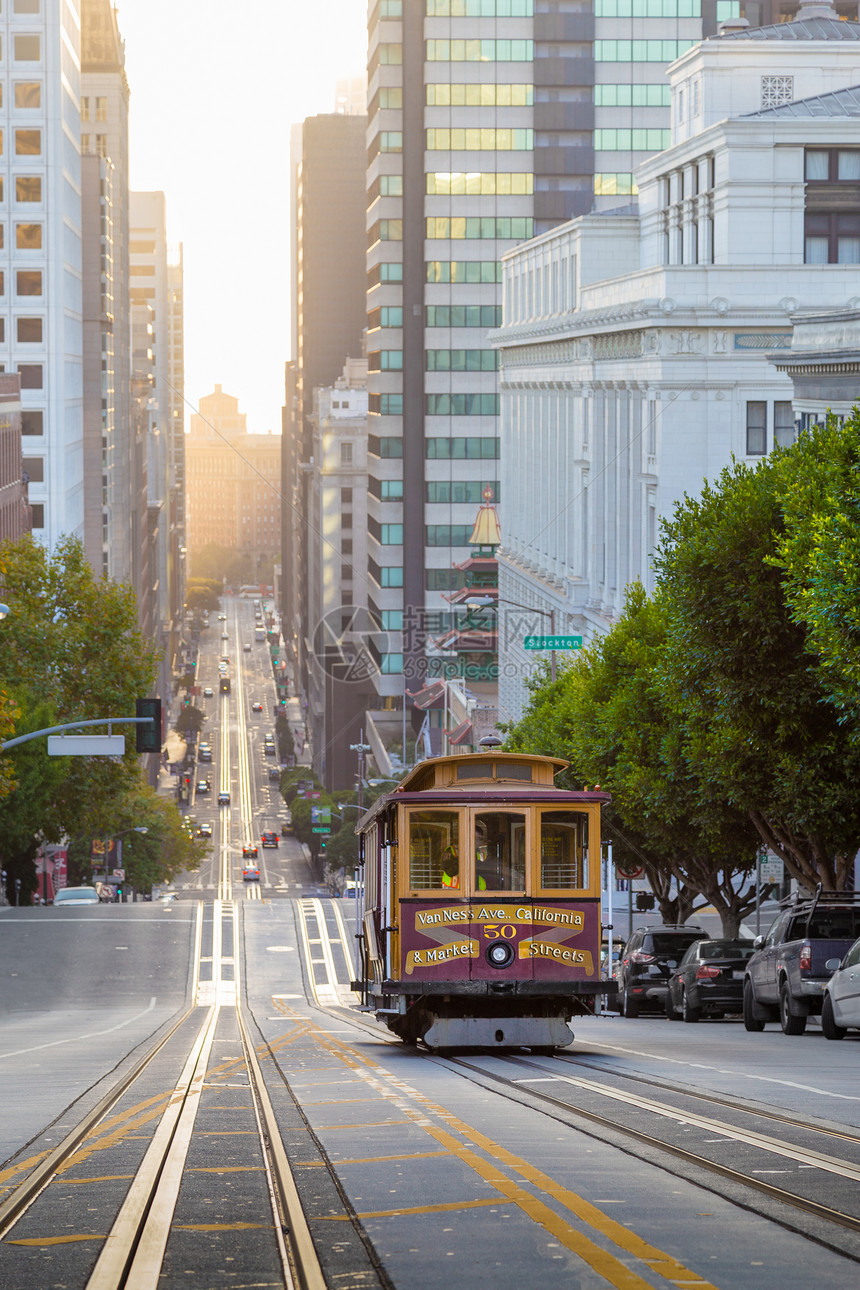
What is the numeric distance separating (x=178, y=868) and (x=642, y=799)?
84.5 meters

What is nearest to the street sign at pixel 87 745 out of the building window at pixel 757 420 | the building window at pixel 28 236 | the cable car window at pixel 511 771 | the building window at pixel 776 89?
the cable car window at pixel 511 771

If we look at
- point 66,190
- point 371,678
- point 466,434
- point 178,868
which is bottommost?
point 178,868

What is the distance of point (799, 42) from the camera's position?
226 feet

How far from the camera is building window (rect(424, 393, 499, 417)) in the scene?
133000mm

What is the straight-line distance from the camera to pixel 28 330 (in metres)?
113

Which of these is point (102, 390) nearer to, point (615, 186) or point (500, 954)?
point (615, 186)

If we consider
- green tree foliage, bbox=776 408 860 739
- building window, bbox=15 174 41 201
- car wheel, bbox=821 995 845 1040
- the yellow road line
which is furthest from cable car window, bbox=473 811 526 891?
building window, bbox=15 174 41 201

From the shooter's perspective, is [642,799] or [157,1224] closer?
[157,1224]

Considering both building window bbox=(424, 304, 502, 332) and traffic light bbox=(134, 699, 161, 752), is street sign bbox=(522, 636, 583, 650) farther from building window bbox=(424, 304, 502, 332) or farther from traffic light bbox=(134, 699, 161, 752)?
building window bbox=(424, 304, 502, 332)

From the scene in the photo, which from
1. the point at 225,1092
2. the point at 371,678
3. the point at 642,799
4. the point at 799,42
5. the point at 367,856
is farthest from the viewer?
the point at 371,678

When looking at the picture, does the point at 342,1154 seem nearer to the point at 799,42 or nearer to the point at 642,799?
the point at 642,799

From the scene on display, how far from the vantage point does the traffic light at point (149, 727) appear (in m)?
36.8

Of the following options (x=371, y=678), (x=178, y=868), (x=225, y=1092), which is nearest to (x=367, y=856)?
(x=225, y=1092)

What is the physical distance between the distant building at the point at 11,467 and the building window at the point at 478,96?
48220mm
